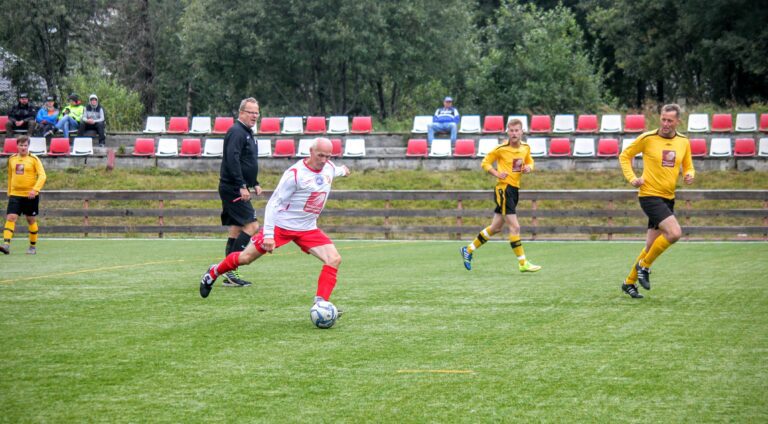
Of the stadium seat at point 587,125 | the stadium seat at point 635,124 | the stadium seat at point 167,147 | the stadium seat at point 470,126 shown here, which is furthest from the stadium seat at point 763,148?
the stadium seat at point 167,147

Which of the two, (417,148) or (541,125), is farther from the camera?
(541,125)

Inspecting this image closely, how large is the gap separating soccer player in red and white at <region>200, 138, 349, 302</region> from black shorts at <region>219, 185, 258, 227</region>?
2.54m

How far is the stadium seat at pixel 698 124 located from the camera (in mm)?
32125

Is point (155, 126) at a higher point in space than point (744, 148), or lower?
higher

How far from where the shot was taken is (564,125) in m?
33.3

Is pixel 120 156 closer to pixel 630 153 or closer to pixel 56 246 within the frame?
pixel 56 246

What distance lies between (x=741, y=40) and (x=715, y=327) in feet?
122

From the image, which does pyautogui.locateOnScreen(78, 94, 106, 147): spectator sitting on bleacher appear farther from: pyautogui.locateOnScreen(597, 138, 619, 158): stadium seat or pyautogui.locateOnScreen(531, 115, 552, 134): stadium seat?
pyautogui.locateOnScreen(597, 138, 619, 158): stadium seat

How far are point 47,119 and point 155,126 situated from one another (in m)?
3.69

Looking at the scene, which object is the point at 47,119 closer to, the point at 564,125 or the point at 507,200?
the point at 564,125

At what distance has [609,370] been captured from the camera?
6688 mm

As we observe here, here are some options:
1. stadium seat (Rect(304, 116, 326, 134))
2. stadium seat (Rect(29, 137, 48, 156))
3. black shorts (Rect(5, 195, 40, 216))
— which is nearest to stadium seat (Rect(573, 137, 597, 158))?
stadium seat (Rect(304, 116, 326, 134))

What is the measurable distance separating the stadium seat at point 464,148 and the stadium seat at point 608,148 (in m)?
3.76

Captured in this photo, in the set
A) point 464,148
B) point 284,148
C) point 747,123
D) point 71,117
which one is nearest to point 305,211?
point 464,148
